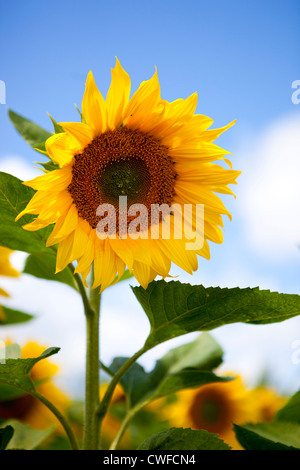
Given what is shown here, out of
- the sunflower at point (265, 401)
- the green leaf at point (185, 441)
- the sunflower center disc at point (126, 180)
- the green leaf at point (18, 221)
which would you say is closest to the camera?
the green leaf at point (185, 441)

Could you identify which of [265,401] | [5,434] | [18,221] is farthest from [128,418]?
[265,401]

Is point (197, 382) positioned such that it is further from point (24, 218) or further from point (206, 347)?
point (24, 218)

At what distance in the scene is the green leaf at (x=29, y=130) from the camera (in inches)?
52.8

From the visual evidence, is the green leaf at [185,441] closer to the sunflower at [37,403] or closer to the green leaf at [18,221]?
the green leaf at [18,221]

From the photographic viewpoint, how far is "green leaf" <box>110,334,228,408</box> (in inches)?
54.4

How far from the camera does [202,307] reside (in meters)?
1.11

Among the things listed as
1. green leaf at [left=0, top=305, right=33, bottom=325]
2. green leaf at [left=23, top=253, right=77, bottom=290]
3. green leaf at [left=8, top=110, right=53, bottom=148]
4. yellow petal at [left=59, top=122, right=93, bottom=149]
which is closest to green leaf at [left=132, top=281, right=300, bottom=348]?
green leaf at [left=23, top=253, right=77, bottom=290]

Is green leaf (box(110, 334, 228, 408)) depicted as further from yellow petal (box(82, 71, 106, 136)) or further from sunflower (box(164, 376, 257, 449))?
yellow petal (box(82, 71, 106, 136))

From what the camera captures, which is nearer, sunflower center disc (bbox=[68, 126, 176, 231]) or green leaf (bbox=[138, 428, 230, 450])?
green leaf (bbox=[138, 428, 230, 450])

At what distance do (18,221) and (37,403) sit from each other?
1.06 meters

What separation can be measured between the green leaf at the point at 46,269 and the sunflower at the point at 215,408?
92 centimetres

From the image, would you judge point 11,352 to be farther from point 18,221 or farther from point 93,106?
point 93,106

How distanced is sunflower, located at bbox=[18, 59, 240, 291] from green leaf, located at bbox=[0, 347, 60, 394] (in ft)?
0.65

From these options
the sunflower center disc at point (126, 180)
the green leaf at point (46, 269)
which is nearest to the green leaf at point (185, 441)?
the green leaf at point (46, 269)
